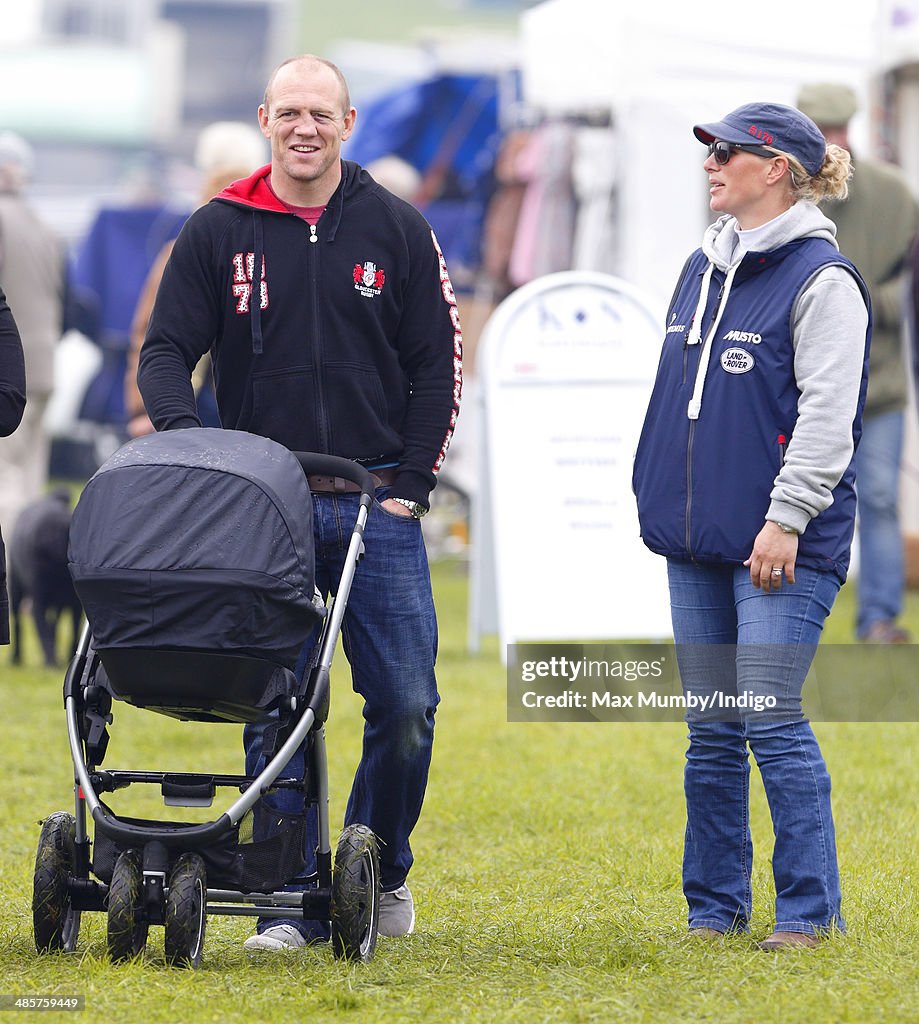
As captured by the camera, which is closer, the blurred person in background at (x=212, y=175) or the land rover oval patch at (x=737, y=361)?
the land rover oval patch at (x=737, y=361)

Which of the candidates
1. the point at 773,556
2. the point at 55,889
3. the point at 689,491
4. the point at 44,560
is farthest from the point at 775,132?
the point at 44,560

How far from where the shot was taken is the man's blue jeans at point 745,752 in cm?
395

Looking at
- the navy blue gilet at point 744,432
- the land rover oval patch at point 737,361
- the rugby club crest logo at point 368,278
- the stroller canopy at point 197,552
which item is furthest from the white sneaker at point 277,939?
the land rover oval patch at point 737,361

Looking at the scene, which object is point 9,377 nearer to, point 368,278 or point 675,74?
point 368,278

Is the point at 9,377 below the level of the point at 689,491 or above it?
above

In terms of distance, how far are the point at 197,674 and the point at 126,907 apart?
0.49 m

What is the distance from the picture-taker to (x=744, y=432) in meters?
3.97

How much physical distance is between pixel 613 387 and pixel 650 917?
3.92 m

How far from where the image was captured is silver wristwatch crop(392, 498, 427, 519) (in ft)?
13.6

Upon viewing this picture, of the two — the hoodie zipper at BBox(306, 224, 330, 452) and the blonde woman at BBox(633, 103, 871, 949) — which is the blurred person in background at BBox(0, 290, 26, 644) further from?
the blonde woman at BBox(633, 103, 871, 949)

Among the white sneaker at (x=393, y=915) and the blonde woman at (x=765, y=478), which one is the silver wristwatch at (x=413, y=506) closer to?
the blonde woman at (x=765, y=478)

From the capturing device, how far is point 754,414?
396 centimetres

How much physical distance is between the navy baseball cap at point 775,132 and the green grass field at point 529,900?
1671 mm

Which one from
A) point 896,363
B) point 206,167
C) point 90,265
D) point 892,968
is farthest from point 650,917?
point 90,265
